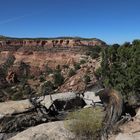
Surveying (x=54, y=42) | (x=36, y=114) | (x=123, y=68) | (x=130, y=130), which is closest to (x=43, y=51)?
(x=54, y=42)

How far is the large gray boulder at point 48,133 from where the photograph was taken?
1189cm

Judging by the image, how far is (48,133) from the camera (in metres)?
12.1

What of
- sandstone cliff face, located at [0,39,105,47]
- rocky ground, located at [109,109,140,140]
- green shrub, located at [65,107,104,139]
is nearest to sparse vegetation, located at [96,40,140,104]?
rocky ground, located at [109,109,140,140]

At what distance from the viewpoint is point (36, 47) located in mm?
137500

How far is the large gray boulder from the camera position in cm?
1189

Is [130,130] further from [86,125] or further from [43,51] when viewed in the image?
[43,51]

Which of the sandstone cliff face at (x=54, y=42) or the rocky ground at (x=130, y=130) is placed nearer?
the rocky ground at (x=130, y=130)

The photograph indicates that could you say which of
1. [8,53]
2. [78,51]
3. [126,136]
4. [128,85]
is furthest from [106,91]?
[8,53]

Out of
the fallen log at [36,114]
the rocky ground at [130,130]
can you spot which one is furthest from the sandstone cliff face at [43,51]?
the rocky ground at [130,130]

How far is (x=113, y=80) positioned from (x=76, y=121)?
1122cm

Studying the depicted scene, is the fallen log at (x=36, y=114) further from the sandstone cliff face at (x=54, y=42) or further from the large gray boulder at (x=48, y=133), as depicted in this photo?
the sandstone cliff face at (x=54, y=42)

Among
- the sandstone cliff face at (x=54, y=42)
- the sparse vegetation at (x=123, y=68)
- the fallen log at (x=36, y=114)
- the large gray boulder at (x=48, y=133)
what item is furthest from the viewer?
the sandstone cliff face at (x=54, y=42)

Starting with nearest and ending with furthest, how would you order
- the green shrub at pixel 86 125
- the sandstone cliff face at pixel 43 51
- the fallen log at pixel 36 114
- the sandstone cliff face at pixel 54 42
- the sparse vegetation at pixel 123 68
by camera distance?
1. the green shrub at pixel 86 125
2. the fallen log at pixel 36 114
3. the sparse vegetation at pixel 123 68
4. the sandstone cliff face at pixel 43 51
5. the sandstone cliff face at pixel 54 42

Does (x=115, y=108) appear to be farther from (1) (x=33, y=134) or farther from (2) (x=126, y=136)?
(1) (x=33, y=134)
